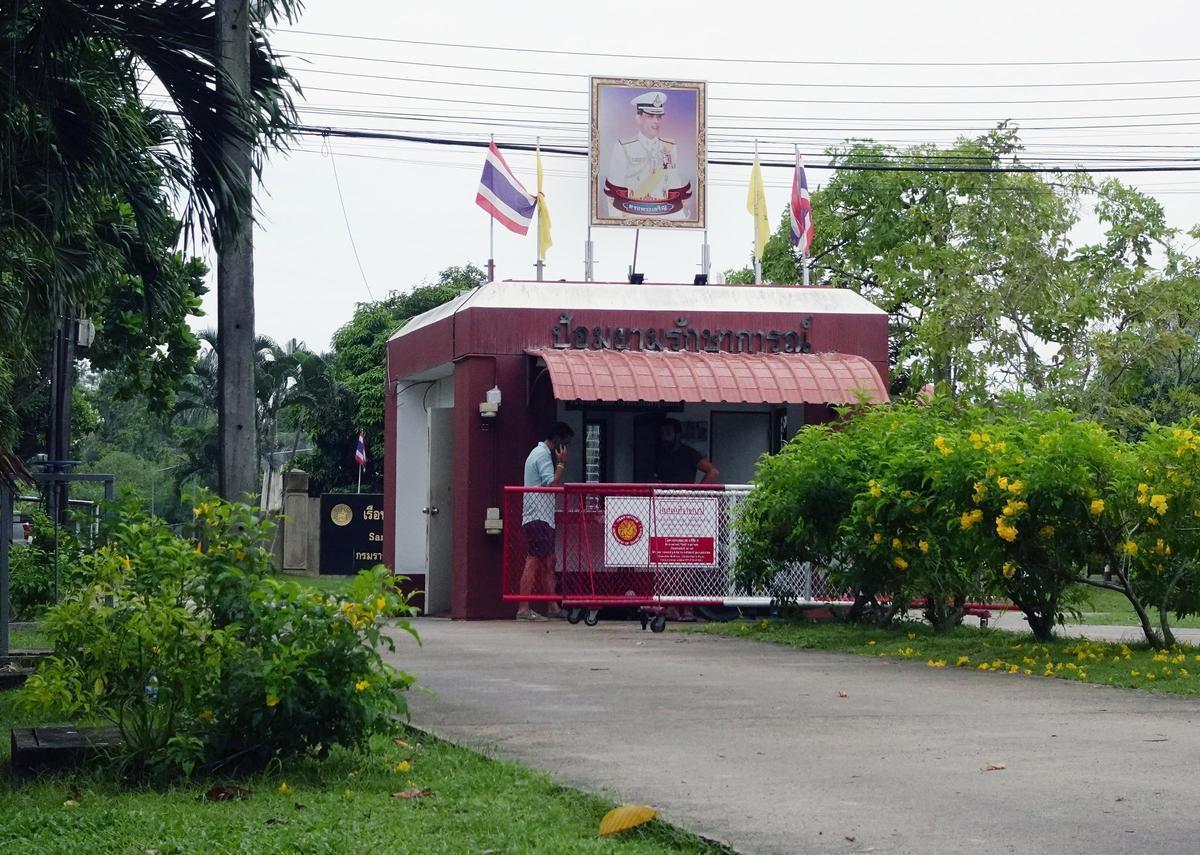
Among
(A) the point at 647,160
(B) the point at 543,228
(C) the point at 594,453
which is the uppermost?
(A) the point at 647,160

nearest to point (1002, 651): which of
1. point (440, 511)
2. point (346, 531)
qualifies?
point (440, 511)

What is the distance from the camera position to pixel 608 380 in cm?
1919

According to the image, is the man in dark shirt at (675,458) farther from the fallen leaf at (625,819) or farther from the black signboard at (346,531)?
the black signboard at (346,531)

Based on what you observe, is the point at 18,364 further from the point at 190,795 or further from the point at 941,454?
the point at 190,795

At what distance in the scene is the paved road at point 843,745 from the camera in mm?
5891

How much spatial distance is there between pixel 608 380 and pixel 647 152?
5878 mm

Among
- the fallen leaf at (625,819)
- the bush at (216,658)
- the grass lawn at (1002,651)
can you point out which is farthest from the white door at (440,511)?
the fallen leaf at (625,819)

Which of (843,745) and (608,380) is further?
(608,380)

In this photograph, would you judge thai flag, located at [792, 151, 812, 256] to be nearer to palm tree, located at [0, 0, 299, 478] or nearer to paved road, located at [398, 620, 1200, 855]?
paved road, located at [398, 620, 1200, 855]

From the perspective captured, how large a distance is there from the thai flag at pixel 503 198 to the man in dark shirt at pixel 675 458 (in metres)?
4.24

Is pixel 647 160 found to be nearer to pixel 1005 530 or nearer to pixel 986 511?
pixel 986 511

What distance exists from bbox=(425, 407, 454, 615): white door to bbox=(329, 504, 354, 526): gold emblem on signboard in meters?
14.6

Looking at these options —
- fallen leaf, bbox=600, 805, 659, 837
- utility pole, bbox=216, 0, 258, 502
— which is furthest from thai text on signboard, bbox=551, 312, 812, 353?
fallen leaf, bbox=600, 805, 659, 837

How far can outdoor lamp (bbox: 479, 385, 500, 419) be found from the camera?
19.8 metres
